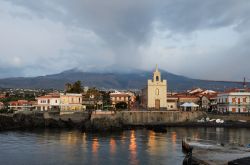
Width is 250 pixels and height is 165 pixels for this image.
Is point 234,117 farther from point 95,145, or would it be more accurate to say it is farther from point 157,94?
point 95,145

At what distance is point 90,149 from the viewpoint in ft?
169

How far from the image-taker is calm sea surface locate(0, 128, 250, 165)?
144ft

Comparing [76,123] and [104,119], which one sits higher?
[104,119]

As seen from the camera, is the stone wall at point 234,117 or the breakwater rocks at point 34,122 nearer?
the breakwater rocks at point 34,122

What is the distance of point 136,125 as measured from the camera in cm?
8738

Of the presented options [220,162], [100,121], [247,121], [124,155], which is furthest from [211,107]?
[220,162]

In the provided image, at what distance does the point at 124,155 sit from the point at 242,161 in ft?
66.1

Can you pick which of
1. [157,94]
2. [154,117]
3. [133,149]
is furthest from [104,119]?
[133,149]

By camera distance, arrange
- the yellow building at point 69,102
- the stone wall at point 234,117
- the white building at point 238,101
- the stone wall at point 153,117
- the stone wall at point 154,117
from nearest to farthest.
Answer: the stone wall at point 153,117 → the stone wall at point 154,117 → the stone wall at point 234,117 → the white building at point 238,101 → the yellow building at point 69,102

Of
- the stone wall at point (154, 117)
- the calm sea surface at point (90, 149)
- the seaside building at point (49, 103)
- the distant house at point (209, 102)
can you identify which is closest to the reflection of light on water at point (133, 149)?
the calm sea surface at point (90, 149)

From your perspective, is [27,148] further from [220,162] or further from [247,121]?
[247,121]

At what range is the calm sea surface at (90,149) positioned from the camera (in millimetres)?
43812

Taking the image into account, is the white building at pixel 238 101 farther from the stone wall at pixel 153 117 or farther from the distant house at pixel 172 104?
the distant house at pixel 172 104

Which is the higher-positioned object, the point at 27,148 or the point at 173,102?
the point at 173,102
